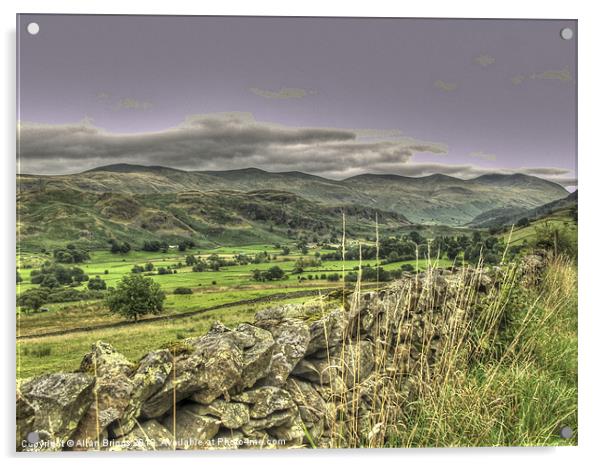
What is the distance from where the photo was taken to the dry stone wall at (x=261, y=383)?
5180 mm

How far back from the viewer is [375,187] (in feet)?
20.2

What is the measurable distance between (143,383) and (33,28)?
430 cm

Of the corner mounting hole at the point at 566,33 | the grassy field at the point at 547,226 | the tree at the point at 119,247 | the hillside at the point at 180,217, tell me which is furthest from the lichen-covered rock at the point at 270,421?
the corner mounting hole at the point at 566,33

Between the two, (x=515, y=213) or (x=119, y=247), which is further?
(x=515, y=213)

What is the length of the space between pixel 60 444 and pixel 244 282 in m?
2.69

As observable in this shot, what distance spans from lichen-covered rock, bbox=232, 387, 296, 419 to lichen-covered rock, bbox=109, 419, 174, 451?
0.91m

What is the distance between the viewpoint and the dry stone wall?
5.18 metres

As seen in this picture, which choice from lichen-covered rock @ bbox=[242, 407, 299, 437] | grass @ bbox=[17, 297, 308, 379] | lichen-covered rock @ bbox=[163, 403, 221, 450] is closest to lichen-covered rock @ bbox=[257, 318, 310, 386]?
lichen-covered rock @ bbox=[242, 407, 299, 437]

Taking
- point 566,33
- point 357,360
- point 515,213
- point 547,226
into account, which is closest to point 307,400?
point 357,360

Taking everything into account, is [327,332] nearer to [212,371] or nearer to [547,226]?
[212,371]

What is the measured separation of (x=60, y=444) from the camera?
5273 millimetres

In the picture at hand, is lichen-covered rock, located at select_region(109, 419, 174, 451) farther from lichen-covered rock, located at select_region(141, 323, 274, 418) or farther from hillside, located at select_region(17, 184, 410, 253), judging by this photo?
hillside, located at select_region(17, 184, 410, 253)
